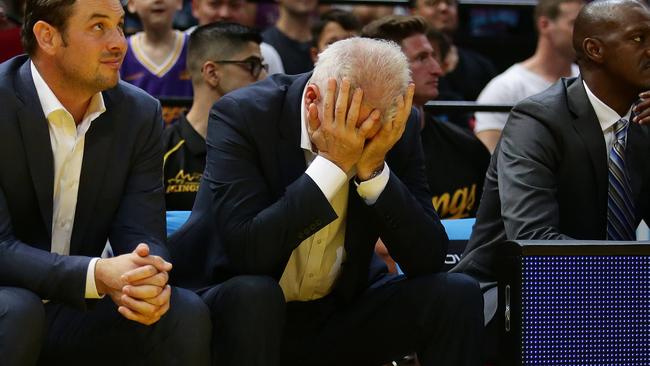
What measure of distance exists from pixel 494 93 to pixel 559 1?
69 centimetres

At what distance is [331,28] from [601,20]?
2239 mm

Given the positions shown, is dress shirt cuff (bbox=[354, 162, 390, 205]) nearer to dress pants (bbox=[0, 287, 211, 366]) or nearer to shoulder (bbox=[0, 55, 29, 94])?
dress pants (bbox=[0, 287, 211, 366])

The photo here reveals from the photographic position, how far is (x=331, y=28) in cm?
563

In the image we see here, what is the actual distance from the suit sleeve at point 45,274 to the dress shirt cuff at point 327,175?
2.05ft

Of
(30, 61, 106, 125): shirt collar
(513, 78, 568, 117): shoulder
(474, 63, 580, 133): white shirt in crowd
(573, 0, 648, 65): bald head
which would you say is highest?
(573, 0, 648, 65): bald head

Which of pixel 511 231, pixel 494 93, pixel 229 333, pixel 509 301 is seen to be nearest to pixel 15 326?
pixel 229 333

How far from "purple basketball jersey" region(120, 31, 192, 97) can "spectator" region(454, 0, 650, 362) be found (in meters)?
2.03

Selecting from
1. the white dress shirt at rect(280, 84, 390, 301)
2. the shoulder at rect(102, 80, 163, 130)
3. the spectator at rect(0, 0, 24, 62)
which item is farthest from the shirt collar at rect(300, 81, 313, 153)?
the spectator at rect(0, 0, 24, 62)

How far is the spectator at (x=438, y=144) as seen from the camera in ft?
15.6

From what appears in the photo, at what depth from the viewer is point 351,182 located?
126 inches

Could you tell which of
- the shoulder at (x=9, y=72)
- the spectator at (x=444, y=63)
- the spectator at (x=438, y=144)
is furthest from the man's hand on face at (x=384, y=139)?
the spectator at (x=444, y=63)

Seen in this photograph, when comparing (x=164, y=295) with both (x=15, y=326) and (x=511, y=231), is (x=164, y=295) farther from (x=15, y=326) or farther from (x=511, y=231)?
(x=511, y=231)

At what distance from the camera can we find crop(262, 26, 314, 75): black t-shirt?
574cm

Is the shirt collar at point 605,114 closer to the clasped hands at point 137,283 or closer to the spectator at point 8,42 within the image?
the clasped hands at point 137,283
